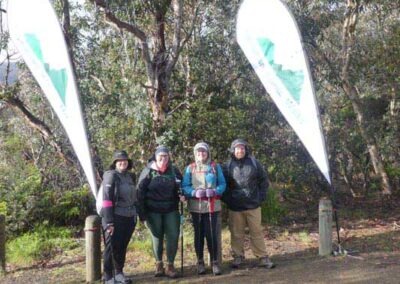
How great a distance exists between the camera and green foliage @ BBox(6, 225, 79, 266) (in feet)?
26.8

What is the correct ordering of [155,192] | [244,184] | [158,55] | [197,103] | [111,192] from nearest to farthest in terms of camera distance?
[111,192]
[155,192]
[244,184]
[197,103]
[158,55]

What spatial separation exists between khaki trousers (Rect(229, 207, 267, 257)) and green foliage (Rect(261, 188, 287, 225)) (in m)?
3.23

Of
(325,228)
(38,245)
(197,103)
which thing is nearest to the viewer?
(325,228)

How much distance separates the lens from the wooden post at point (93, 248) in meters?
6.31

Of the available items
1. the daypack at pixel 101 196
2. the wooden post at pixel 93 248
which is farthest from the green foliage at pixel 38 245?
the daypack at pixel 101 196

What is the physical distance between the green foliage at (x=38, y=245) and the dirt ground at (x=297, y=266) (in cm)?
58

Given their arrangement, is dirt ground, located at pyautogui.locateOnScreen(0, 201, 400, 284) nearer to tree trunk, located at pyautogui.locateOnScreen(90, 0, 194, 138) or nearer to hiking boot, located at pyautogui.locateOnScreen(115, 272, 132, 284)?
hiking boot, located at pyautogui.locateOnScreen(115, 272, 132, 284)

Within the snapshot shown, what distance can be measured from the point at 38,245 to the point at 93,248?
2.66 meters

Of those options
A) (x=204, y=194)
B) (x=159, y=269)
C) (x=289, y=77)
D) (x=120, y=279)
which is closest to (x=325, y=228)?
(x=204, y=194)

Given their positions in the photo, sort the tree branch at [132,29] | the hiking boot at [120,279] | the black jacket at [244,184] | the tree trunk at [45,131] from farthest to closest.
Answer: the tree trunk at [45,131] < the tree branch at [132,29] < the black jacket at [244,184] < the hiking boot at [120,279]

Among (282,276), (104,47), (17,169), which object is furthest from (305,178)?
(17,169)

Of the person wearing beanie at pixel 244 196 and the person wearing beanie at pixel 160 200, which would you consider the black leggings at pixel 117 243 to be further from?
the person wearing beanie at pixel 244 196

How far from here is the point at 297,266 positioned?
22.3ft

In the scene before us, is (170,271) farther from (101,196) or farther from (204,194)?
(101,196)
